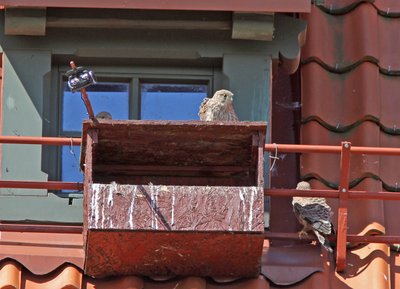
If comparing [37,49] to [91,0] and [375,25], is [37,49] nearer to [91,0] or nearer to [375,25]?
[91,0]

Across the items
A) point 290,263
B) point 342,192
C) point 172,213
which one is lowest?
point 290,263

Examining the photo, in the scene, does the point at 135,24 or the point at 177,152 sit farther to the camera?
the point at 135,24

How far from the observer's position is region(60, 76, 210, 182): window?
960 centimetres

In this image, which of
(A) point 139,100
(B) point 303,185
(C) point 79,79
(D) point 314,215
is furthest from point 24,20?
(D) point 314,215

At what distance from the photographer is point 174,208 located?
8461 mm

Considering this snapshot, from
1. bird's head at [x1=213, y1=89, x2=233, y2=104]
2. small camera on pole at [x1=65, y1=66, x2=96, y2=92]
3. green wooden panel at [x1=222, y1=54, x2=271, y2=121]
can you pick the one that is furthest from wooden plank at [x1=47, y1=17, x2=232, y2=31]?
small camera on pole at [x1=65, y1=66, x2=96, y2=92]

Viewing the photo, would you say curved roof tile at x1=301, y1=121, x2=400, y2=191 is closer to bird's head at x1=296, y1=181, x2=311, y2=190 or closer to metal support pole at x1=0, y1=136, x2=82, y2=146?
bird's head at x1=296, y1=181, x2=311, y2=190

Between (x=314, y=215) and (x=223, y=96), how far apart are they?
760 mm

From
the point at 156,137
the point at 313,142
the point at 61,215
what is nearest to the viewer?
the point at 156,137

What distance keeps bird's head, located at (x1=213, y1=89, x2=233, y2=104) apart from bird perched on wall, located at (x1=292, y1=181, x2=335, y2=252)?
0.57 metres

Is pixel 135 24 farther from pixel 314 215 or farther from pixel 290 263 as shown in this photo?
pixel 290 263

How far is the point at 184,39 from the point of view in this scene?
961cm

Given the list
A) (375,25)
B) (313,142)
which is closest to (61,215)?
(313,142)

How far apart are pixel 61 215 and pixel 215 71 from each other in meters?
1.18
